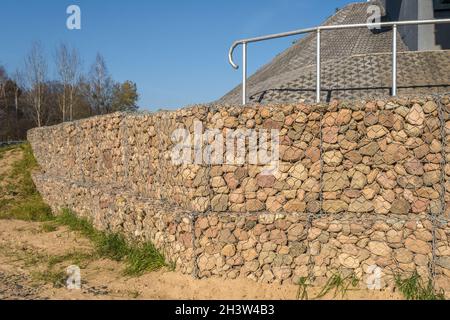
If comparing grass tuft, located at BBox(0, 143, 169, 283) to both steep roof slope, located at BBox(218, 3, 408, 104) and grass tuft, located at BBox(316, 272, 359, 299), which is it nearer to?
grass tuft, located at BBox(316, 272, 359, 299)

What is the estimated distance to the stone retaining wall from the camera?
213 inches

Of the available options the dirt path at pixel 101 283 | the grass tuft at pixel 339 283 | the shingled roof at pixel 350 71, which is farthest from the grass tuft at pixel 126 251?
the shingled roof at pixel 350 71

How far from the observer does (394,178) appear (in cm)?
555

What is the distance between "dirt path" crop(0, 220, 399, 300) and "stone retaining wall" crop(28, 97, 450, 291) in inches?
8.8

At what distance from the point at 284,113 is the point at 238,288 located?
2545 mm

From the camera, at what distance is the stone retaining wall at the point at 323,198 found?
17.8 ft

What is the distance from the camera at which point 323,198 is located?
577cm

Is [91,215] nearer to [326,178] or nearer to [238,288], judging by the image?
[238,288]

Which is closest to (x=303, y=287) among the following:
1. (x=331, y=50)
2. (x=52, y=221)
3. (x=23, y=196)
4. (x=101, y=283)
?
(x=101, y=283)

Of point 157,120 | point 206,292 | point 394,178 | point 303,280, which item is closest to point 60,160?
point 157,120

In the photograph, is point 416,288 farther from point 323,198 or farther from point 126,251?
point 126,251

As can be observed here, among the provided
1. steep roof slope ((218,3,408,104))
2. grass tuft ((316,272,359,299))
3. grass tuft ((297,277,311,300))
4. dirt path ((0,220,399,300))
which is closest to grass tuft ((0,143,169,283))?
dirt path ((0,220,399,300))

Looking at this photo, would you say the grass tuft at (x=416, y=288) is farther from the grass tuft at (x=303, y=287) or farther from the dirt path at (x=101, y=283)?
the grass tuft at (x=303, y=287)

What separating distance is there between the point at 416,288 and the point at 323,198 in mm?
1631
